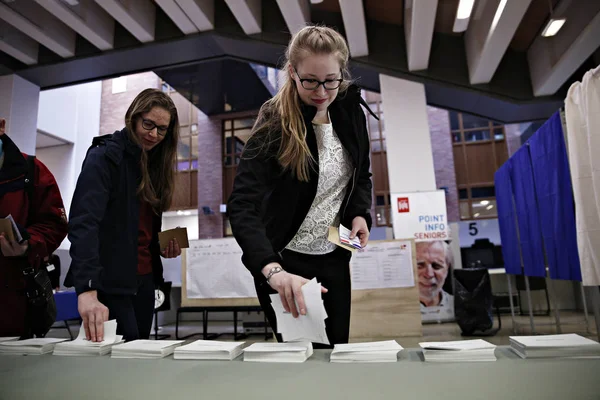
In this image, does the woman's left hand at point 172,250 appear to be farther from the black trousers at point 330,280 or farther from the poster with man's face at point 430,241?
the poster with man's face at point 430,241

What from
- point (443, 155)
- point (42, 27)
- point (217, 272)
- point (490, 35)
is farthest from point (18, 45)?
point (443, 155)

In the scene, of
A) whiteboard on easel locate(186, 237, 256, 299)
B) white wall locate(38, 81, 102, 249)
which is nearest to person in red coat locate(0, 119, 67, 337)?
white wall locate(38, 81, 102, 249)

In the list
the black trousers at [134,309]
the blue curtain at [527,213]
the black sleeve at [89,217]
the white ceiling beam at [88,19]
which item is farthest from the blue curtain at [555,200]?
the white ceiling beam at [88,19]

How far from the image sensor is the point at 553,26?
4.74 m

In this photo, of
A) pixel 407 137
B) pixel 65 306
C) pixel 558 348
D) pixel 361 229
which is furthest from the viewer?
pixel 407 137

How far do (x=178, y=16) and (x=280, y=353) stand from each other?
17.0ft

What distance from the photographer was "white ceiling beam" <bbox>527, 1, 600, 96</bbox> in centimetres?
431

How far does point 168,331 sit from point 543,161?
483cm

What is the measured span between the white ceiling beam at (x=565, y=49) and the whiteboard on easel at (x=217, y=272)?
14.0 feet

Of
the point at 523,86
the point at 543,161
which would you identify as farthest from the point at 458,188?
the point at 543,161

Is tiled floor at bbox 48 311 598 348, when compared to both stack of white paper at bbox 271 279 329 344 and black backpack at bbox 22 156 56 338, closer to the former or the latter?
black backpack at bbox 22 156 56 338

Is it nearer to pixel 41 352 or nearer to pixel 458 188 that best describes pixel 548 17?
pixel 41 352

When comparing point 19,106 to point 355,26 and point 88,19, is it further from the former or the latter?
point 355,26

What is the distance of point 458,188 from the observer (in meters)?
11.2
